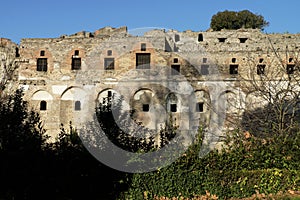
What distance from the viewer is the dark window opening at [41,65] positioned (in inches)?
1378

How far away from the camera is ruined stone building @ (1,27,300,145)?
32.1 metres

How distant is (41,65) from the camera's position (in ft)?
115

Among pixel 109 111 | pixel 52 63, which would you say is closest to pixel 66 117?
pixel 52 63

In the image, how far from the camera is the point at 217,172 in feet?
51.1

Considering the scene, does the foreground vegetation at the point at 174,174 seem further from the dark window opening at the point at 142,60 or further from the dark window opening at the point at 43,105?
the dark window opening at the point at 43,105

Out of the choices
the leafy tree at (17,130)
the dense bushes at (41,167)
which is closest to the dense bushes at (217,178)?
the dense bushes at (41,167)

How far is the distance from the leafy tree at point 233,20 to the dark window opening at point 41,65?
3027cm

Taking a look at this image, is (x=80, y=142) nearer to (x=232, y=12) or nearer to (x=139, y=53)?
(x=139, y=53)

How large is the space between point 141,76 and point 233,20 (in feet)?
98.7

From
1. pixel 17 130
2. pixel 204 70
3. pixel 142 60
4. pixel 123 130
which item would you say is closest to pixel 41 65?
pixel 142 60

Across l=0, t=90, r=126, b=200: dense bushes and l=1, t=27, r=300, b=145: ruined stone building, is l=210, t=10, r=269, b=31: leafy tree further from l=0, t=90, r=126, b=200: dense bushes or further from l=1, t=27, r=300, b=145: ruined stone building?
l=0, t=90, r=126, b=200: dense bushes

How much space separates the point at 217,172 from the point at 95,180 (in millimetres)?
4709

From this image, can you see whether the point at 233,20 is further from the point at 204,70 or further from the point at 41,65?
the point at 41,65

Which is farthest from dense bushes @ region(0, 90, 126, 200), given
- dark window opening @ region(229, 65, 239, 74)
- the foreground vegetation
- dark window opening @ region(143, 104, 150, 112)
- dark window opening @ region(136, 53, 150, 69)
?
dark window opening @ region(229, 65, 239, 74)
